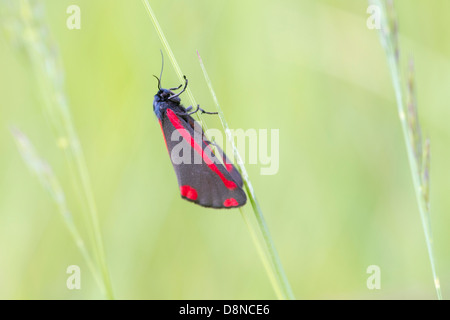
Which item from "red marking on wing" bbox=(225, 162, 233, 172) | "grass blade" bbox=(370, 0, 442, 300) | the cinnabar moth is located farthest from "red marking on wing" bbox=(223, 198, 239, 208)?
"grass blade" bbox=(370, 0, 442, 300)

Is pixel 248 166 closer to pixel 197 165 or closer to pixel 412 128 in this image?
pixel 197 165

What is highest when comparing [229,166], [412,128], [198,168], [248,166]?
[248,166]

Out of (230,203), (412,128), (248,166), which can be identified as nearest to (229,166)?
(230,203)

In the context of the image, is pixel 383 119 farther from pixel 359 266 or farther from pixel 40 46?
pixel 40 46

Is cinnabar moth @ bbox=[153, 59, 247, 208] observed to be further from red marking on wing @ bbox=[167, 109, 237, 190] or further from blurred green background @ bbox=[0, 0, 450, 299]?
blurred green background @ bbox=[0, 0, 450, 299]

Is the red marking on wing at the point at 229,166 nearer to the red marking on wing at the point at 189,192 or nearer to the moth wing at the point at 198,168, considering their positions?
the moth wing at the point at 198,168

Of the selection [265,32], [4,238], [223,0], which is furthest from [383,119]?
[4,238]
